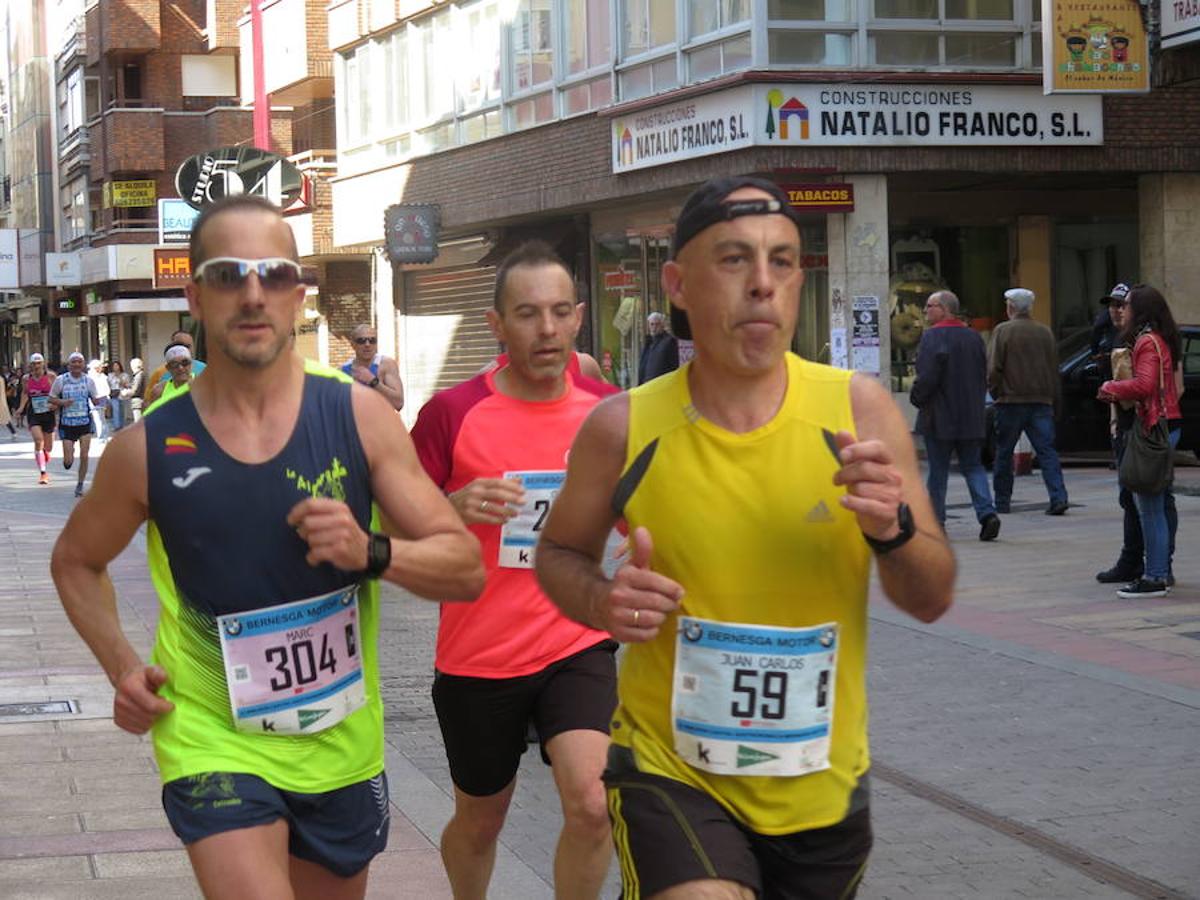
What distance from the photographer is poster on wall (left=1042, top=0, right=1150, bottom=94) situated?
22.3m

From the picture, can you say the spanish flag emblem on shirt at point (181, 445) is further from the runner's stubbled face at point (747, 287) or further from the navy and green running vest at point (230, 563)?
the runner's stubbled face at point (747, 287)

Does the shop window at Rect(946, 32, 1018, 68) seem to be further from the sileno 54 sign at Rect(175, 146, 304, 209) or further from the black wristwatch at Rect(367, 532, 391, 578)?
the black wristwatch at Rect(367, 532, 391, 578)

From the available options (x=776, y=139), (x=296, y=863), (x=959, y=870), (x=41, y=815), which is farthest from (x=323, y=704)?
(x=776, y=139)

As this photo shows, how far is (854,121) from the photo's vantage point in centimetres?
2466

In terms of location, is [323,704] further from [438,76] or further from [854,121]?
[438,76]

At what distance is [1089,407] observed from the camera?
22.8 metres

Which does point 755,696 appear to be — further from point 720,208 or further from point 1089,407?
point 1089,407

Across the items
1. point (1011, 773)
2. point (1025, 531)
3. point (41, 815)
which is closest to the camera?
point (41, 815)

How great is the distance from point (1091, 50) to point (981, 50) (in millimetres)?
3163

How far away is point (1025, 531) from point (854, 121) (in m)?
9.46

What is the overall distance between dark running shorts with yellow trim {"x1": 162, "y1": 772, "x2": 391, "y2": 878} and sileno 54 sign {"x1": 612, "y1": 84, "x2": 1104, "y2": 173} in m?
20.6

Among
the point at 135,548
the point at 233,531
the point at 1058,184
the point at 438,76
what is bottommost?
the point at 135,548

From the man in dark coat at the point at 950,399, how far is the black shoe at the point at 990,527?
261 millimetres

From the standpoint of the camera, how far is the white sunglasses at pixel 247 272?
4.09 metres
